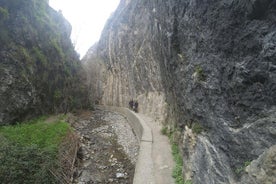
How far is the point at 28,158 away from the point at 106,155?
538 centimetres

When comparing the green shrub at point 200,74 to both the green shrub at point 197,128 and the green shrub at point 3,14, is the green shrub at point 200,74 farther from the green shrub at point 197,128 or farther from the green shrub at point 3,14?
the green shrub at point 3,14

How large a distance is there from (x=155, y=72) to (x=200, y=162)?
1322cm

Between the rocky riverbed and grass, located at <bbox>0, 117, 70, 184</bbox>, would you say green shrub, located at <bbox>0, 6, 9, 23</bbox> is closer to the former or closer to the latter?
grass, located at <bbox>0, 117, 70, 184</bbox>

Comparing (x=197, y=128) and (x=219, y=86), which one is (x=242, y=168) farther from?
(x=197, y=128)

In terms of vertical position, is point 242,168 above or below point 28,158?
above

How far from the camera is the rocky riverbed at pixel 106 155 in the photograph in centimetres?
1095

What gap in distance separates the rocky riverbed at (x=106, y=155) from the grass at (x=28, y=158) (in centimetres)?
175

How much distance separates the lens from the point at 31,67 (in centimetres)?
1873

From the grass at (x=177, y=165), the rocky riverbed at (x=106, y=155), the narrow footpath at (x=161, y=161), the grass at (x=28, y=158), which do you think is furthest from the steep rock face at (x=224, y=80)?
the grass at (x=28, y=158)

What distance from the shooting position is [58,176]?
30.1ft

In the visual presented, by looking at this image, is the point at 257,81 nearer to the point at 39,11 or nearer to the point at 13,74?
the point at 13,74

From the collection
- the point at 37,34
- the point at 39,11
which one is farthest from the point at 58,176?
the point at 39,11

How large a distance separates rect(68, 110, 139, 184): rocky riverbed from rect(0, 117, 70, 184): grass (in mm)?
1754

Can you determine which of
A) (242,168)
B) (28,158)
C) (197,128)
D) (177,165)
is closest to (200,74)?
(197,128)
